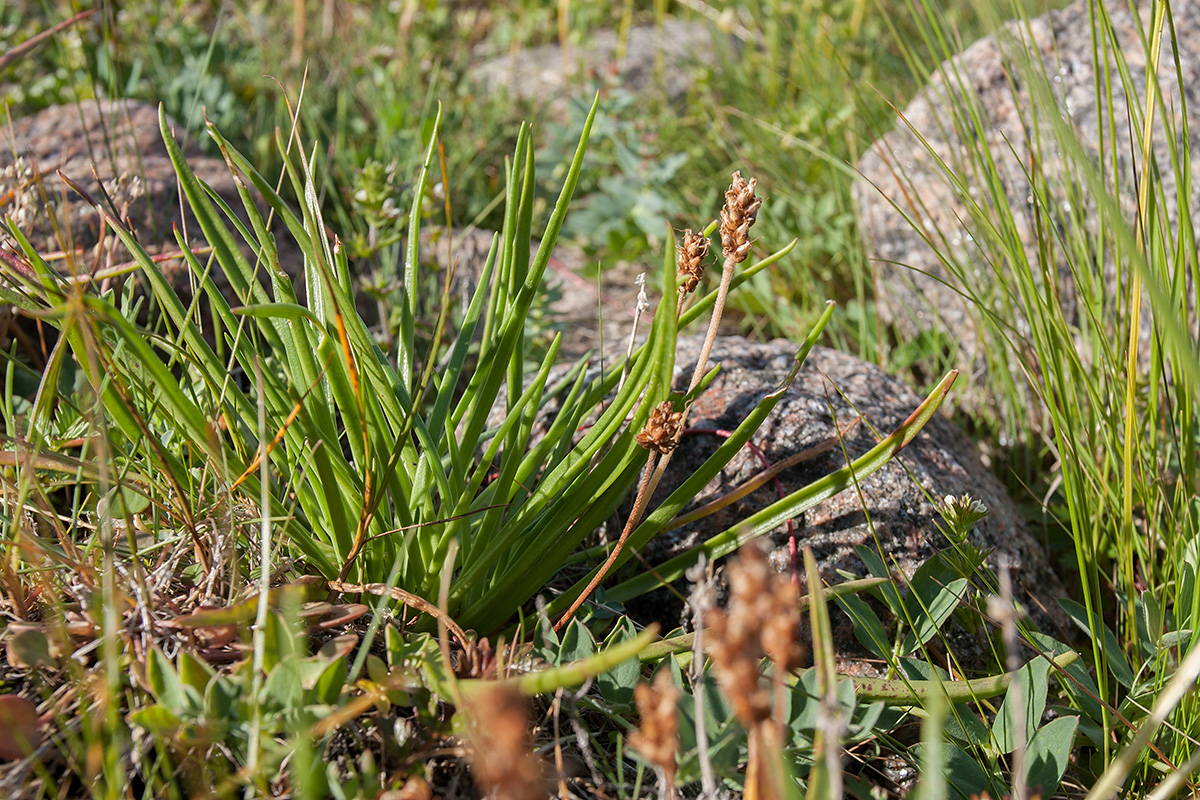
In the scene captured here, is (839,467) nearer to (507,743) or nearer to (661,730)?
(661,730)

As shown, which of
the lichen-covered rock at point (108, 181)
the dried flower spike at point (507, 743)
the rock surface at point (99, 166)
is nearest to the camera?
the dried flower spike at point (507, 743)

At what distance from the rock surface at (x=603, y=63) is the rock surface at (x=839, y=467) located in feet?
7.49

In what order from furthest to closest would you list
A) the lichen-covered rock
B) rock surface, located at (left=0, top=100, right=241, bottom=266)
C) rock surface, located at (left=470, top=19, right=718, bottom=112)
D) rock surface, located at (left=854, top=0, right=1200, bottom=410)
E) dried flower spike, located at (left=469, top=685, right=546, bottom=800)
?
rock surface, located at (left=470, top=19, right=718, bottom=112)
rock surface, located at (left=854, top=0, right=1200, bottom=410)
rock surface, located at (left=0, top=100, right=241, bottom=266)
the lichen-covered rock
dried flower spike, located at (left=469, top=685, right=546, bottom=800)

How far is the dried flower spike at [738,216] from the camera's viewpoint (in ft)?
3.26

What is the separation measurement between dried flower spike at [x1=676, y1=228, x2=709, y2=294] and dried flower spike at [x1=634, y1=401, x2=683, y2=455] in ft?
0.63

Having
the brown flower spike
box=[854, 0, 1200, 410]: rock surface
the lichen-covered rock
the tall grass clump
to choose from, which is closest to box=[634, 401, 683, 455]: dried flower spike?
the brown flower spike

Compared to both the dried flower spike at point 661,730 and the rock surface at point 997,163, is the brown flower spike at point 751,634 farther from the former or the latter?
the rock surface at point 997,163

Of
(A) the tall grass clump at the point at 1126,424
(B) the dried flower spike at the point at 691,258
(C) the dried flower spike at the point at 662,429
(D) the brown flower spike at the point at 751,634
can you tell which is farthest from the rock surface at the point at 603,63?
(D) the brown flower spike at the point at 751,634

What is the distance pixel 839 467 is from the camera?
Answer: 147cm

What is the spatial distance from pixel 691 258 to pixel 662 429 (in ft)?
0.78

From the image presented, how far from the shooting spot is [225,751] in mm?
927

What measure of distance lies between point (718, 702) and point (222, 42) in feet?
10.9

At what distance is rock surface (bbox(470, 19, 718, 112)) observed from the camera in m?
3.84

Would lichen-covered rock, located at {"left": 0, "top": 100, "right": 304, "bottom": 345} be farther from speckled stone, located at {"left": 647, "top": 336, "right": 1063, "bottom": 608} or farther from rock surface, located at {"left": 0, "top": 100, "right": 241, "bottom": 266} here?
speckled stone, located at {"left": 647, "top": 336, "right": 1063, "bottom": 608}
